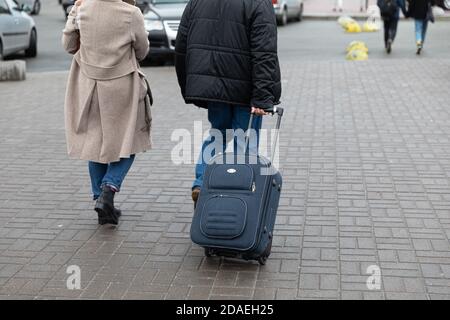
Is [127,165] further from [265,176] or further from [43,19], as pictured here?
[43,19]

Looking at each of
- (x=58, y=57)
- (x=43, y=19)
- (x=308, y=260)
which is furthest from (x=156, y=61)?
(x=43, y=19)

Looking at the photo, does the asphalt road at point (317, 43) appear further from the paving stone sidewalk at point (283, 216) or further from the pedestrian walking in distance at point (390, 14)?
the paving stone sidewalk at point (283, 216)

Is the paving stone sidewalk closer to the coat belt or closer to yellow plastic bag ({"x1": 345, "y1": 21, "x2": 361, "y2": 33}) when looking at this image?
the coat belt

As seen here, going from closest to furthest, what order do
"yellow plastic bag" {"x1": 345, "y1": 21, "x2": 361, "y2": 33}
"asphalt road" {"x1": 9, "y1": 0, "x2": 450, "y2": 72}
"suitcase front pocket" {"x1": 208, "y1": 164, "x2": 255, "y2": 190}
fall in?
1. "suitcase front pocket" {"x1": 208, "y1": 164, "x2": 255, "y2": 190}
2. "asphalt road" {"x1": 9, "y1": 0, "x2": 450, "y2": 72}
3. "yellow plastic bag" {"x1": 345, "y1": 21, "x2": 361, "y2": 33}

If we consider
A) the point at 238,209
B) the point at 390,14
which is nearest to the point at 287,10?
the point at 390,14

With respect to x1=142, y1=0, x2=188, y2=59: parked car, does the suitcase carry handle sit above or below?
above

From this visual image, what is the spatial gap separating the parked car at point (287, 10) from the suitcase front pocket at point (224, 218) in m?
20.0

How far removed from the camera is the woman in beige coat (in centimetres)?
492

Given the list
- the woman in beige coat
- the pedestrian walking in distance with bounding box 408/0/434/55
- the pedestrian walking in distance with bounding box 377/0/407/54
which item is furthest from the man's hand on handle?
the pedestrian walking in distance with bounding box 377/0/407/54

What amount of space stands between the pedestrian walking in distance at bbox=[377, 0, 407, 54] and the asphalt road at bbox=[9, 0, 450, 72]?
0.37 metres

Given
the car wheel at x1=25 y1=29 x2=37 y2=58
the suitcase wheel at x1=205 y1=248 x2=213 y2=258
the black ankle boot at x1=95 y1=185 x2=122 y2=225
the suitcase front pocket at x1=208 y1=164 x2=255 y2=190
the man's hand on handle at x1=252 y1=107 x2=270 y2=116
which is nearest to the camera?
the suitcase front pocket at x1=208 y1=164 x2=255 y2=190

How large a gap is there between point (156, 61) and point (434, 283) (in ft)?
38.1
